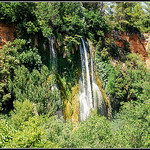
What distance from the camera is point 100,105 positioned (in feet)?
53.6

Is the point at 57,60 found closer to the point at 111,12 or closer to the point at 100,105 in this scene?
the point at 100,105

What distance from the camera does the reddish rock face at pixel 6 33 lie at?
12409 millimetres

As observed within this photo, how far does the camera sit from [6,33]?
12648 mm

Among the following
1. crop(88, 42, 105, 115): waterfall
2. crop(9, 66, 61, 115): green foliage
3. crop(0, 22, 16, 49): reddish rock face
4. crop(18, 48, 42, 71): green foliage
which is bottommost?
crop(88, 42, 105, 115): waterfall

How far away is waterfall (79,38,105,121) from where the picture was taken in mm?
15312

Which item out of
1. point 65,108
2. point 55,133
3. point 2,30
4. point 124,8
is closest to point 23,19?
point 2,30

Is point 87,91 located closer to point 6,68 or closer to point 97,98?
point 97,98

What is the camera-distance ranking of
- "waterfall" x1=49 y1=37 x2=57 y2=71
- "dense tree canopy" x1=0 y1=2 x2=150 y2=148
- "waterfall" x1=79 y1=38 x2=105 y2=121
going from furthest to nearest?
1. "waterfall" x1=79 y1=38 x2=105 y2=121
2. "waterfall" x1=49 y1=37 x2=57 y2=71
3. "dense tree canopy" x1=0 y1=2 x2=150 y2=148

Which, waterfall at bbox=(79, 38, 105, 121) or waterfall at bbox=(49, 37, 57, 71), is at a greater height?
waterfall at bbox=(49, 37, 57, 71)

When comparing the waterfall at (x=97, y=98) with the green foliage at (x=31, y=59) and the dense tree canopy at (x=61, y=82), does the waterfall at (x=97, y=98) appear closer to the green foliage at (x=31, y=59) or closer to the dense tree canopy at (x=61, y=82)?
the dense tree canopy at (x=61, y=82)

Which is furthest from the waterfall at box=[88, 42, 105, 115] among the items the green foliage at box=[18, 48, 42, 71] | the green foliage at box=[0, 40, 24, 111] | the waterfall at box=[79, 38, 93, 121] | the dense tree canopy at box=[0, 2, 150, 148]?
the green foliage at box=[0, 40, 24, 111]

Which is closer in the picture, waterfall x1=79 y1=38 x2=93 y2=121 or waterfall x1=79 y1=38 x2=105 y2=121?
waterfall x1=79 y1=38 x2=93 y2=121

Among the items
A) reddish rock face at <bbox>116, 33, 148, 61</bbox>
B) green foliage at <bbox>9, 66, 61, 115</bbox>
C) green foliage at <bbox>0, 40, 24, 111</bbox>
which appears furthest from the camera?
reddish rock face at <bbox>116, 33, 148, 61</bbox>

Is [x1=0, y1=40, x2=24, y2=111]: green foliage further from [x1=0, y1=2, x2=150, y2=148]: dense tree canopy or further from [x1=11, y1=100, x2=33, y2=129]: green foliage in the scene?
[x1=11, y1=100, x2=33, y2=129]: green foliage
